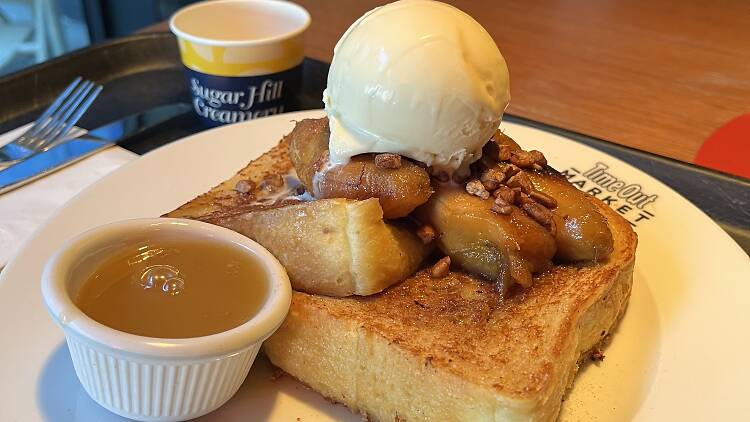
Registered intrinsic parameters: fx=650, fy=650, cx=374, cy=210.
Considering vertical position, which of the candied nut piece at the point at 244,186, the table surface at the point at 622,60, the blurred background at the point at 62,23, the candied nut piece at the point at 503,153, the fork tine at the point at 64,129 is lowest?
the blurred background at the point at 62,23

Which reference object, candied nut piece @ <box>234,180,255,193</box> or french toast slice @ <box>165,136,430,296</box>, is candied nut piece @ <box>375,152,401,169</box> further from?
candied nut piece @ <box>234,180,255,193</box>

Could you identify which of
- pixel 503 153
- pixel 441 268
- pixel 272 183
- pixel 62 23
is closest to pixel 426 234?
pixel 441 268

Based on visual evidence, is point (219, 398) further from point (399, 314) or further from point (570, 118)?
point (570, 118)

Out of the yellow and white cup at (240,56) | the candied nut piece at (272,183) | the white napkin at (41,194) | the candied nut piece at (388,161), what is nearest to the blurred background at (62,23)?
the yellow and white cup at (240,56)

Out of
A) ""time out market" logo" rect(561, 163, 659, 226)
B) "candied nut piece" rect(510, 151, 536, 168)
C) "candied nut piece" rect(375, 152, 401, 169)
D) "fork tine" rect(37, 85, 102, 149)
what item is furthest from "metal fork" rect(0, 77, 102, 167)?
""time out market" logo" rect(561, 163, 659, 226)

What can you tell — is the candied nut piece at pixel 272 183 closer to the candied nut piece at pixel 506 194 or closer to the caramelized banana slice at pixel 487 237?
the caramelized banana slice at pixel 487 237

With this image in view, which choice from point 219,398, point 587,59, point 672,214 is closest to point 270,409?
point 219,398
